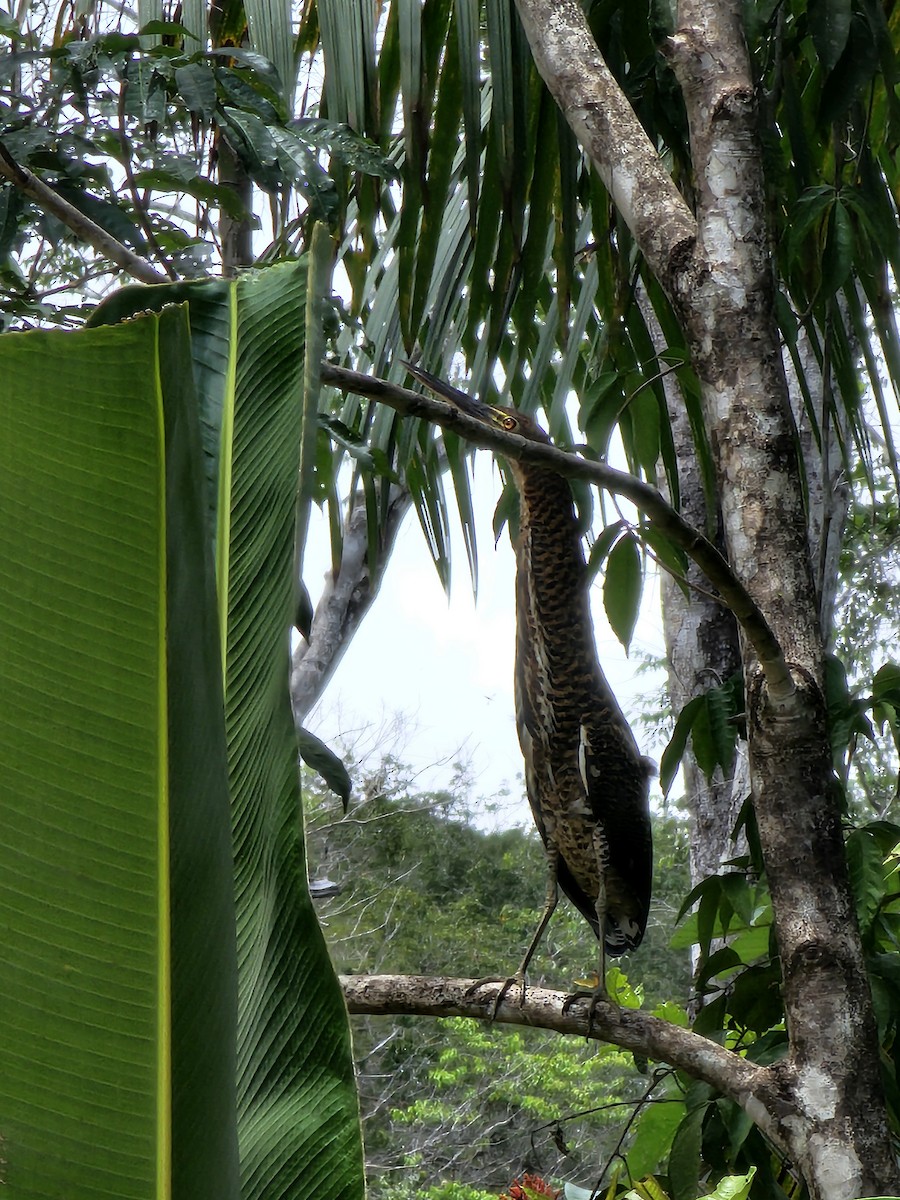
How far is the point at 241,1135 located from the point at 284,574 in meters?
0.24

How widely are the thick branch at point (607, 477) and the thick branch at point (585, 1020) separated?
30 centimetres

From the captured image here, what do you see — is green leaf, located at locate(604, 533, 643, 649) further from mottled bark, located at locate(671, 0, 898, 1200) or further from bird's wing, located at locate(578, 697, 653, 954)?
bird's wing, located at locate(578, 697, 653, 954)

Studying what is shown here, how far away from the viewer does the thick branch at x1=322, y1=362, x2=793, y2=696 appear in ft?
2.36

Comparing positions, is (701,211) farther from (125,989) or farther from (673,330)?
(125,989)

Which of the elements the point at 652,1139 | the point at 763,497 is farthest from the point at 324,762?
the point at 652,1139

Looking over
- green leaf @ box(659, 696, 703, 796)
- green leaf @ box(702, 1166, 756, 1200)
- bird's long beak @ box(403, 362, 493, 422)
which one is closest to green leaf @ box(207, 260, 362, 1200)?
green leaf @ box(702, 1166, 756, 1200)

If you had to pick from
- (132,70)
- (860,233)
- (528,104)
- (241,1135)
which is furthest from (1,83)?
(241,1135)

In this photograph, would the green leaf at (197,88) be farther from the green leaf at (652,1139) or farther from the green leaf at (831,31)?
the green leaf at (652,1139)

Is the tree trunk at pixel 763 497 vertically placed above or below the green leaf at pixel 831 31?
below

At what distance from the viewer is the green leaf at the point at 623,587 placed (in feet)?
3.51

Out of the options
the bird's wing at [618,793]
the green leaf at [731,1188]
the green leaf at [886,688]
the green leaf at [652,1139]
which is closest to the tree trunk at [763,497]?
the green leaf at [886,688]

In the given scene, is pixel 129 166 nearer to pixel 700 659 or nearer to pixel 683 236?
pixel 683 236

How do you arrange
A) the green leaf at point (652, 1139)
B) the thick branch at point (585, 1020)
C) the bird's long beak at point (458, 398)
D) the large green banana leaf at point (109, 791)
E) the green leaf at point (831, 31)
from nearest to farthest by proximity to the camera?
the large green banana leaf at point (109, 791) → the thick branch at point (585, 1020) → the green leaf at point (831, 31) → the green leaf at point (652, 1139) → the bird's long beak at point (458, 398)

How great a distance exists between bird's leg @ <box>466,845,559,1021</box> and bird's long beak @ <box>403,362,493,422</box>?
2.25 feet
